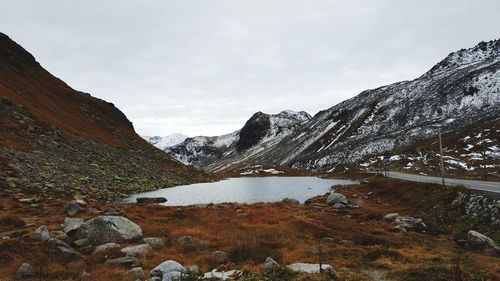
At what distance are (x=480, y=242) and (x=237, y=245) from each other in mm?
14433

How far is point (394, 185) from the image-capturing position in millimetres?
55812

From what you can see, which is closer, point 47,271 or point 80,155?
point 47,271

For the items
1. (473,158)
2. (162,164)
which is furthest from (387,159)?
(162,164)

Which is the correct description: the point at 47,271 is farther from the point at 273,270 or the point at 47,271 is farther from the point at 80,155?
the point at 80,155

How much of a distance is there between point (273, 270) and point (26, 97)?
80.6 metres

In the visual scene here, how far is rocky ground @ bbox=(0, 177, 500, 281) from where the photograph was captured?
1612cm

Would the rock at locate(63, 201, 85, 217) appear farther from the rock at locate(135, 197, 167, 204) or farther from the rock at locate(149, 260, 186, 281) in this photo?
the rock at locate(149, 260, 186, 281)

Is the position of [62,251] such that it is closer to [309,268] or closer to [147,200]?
[309,268]

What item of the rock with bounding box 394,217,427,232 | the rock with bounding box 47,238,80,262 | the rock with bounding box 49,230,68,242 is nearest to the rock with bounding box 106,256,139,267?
the rock with bounding box 47,238,80,262

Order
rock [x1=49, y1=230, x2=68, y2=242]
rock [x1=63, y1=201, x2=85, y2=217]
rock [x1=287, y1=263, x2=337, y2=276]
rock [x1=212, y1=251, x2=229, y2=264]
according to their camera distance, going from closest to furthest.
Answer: rock [x1=287, y1=263, x2=337, y2=276], rock [x1=212, y1=251, x2=229, y2=264], rock [x1=49, y1=230, x2=68, y2=242], rock [x1=63, y1=201, x2=85, y2=217]

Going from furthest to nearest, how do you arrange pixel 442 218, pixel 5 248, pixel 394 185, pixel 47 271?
pixel 394 185, pixel 442 218, pixel 5 248, pixel 47 271

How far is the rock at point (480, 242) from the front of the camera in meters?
22.4

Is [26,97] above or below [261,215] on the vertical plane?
above

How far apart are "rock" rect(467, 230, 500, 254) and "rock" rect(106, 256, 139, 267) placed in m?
19.5
